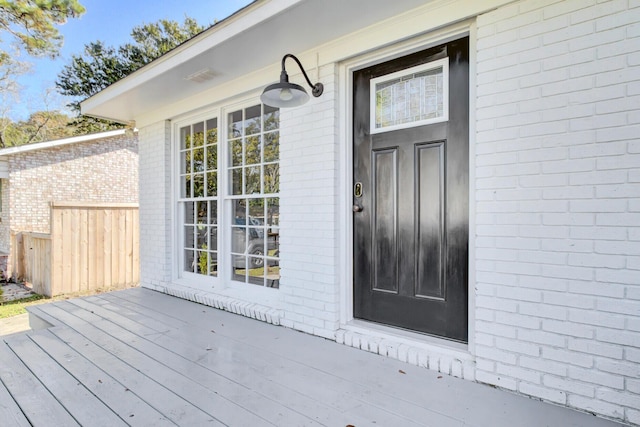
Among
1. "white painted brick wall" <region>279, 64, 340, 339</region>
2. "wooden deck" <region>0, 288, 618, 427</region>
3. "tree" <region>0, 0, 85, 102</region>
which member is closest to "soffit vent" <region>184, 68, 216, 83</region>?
"white painted brick wall" <region>279, 64, 340, 339</region>

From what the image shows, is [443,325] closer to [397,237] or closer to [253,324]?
[397,237]

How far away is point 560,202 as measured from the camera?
1880 mm

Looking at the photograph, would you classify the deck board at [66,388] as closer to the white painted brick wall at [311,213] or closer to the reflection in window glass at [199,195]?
the white painted brick wall at [311,213]

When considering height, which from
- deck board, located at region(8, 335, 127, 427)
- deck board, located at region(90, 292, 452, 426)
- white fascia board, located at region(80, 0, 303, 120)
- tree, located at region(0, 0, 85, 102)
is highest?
tree, located at region(0, 0, 85, 102)

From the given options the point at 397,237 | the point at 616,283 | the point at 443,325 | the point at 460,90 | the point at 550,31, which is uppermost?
the point at 550,31

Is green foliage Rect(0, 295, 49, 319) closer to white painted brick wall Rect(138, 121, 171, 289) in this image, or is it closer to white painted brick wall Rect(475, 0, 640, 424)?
white painted brick wall Rect(138, 121, 171, 289)

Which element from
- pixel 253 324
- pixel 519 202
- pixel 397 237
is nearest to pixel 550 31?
pixel 519 202

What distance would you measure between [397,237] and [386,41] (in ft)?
4.78

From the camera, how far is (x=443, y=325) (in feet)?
7.86

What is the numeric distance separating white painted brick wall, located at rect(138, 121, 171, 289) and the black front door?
2973 millimetres

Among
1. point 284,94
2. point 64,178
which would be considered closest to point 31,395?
point 284,94

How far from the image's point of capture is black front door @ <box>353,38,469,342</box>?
234 centimetres

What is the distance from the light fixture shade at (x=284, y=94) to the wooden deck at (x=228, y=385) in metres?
1.89

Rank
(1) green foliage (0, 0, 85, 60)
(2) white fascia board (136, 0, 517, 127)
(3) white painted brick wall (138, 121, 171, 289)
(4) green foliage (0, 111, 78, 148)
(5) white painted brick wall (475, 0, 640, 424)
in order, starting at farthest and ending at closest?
(4) green foliage (0, 111, 78, 148) → (1) green foliage (0, 0, 85, 60) → (3) white painted brick wall (138, 121, 171, 289) → (2) white fascia board (136, 0, 517, 127) → (5) white painted brick wall (475, 0, 640, 424)
